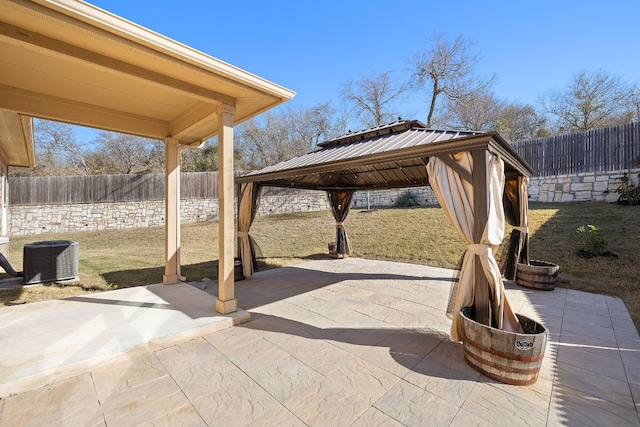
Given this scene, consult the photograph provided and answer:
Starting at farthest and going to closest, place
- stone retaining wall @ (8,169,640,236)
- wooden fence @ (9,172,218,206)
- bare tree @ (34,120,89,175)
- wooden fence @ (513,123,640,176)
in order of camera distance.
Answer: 1. bare tree @ (34,120,89,175)
2. wooden fence @ (9,172,218,206)
3. stone retaining wall @ (8,169,640,236)
4. wooden fence @ (513,123,640,176)

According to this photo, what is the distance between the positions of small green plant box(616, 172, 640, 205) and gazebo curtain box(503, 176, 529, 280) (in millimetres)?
5612

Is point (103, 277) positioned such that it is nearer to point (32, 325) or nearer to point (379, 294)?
point (32, 325)

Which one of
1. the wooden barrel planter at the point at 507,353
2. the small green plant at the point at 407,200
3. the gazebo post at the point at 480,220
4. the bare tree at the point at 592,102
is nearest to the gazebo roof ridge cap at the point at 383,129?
the gazebo post at the point at 480,220

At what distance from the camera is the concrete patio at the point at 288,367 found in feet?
5.74

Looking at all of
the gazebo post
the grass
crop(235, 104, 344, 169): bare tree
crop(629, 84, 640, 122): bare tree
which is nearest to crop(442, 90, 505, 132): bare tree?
crop(629, 84, 640, 122): bare tree

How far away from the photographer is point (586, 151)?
27.7 feet

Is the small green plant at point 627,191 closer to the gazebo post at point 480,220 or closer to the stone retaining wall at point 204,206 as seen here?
the stone retaining wall at point 204,206

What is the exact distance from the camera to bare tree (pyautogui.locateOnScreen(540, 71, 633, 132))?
12367 mm

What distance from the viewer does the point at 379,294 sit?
171 inches

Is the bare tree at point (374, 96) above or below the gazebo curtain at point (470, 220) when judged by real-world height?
above

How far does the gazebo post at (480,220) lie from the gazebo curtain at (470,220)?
0.10 ft

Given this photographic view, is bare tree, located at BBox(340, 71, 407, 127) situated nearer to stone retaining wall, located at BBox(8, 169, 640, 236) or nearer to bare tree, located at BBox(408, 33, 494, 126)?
bare tree, located at BBox(408, 33, 494, 126)

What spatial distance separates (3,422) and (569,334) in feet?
16.0

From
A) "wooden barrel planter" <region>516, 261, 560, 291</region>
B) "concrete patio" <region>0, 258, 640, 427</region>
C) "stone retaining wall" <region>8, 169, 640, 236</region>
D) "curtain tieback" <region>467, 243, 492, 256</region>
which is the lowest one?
"concrete patio" <region>0, 258, 640, 427</region>
